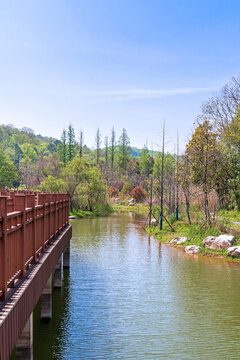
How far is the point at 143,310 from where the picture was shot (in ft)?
38.3

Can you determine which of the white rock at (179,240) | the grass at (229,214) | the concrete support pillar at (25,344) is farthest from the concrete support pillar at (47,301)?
the grass at (229,214)

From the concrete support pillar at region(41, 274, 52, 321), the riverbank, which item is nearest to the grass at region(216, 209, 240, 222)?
the riverbank

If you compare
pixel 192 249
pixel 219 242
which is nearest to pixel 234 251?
pixel 219 242

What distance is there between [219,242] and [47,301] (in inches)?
519

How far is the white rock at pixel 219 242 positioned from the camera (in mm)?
21047

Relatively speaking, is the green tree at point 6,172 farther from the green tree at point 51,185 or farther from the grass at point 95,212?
the grass at point 95,212

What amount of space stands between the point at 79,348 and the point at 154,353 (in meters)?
1.65

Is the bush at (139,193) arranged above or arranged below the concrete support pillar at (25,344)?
above

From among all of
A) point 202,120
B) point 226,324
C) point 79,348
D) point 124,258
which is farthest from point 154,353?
point 202,120

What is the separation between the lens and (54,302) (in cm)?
1217

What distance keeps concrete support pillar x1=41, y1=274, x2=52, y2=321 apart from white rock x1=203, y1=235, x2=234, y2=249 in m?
12.8

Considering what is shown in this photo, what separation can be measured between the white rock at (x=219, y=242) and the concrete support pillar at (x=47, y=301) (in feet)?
42.1

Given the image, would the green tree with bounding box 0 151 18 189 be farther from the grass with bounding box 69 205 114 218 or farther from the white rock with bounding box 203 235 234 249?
the white rock with bounding box 203 235 234 249

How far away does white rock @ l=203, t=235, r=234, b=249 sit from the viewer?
21047mm
